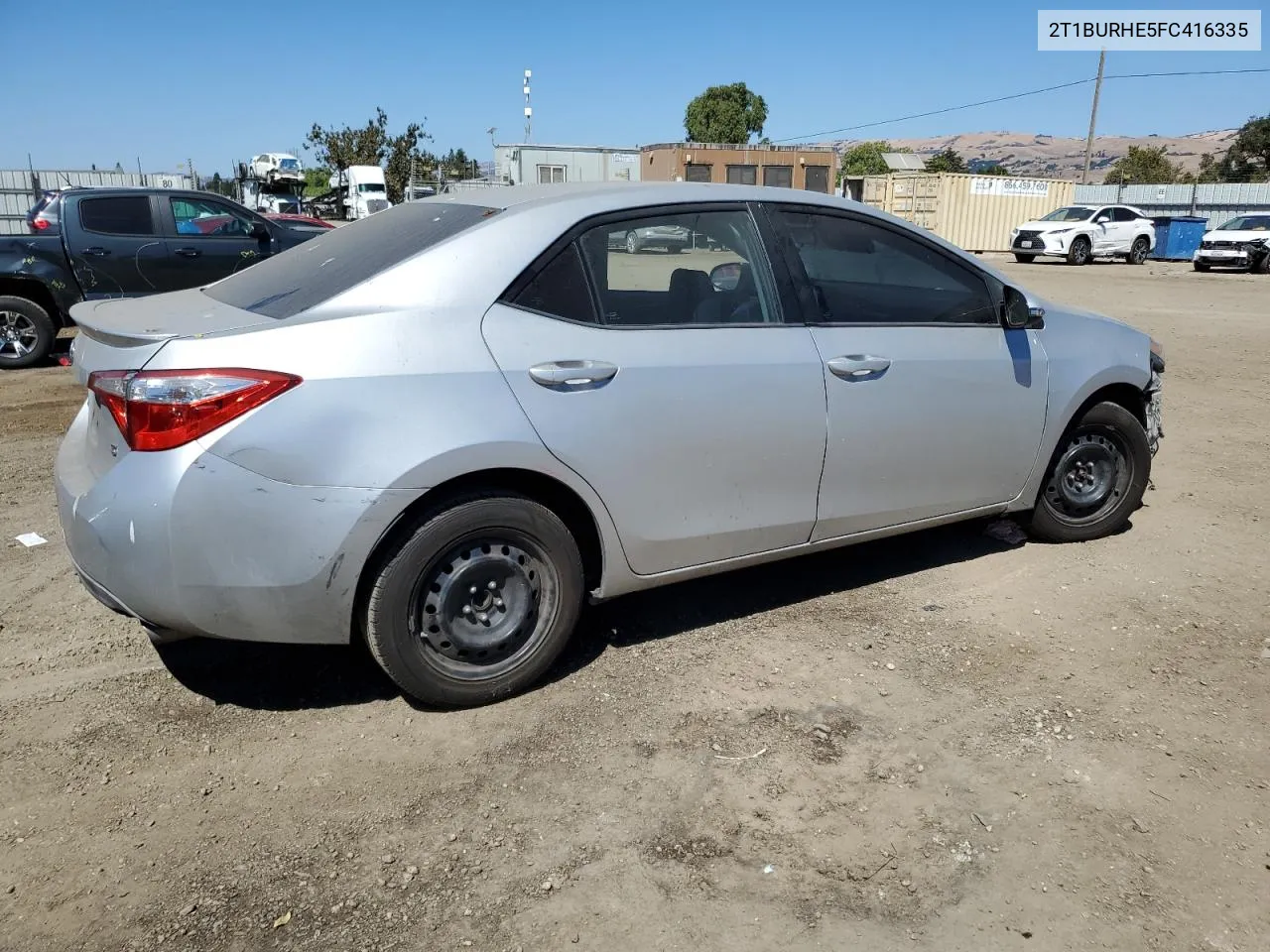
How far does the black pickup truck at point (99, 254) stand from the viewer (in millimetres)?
9633

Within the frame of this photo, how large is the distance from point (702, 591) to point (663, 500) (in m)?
1.03

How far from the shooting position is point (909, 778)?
2.98 m

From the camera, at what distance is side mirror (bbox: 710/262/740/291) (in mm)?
3703

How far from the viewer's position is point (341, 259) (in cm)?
358

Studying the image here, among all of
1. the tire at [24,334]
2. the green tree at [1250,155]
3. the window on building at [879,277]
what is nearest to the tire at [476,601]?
the window on building at [879,277]

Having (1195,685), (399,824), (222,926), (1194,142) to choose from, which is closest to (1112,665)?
(1195,685)

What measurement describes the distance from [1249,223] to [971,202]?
10.7 m

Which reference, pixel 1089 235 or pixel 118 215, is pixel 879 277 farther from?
pixel 1089 235

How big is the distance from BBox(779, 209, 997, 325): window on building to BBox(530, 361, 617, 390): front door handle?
3.36ft

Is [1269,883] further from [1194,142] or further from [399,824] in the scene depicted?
[1194,142]

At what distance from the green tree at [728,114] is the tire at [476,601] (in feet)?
263

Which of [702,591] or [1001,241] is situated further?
[1001,241]

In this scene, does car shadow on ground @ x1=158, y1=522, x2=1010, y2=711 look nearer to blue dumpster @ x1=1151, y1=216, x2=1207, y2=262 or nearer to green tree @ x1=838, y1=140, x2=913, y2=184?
blue dumpster @ x1=1151, y1=216, x2=1207, y2=262

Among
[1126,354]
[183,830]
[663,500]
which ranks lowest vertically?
[183,830]
